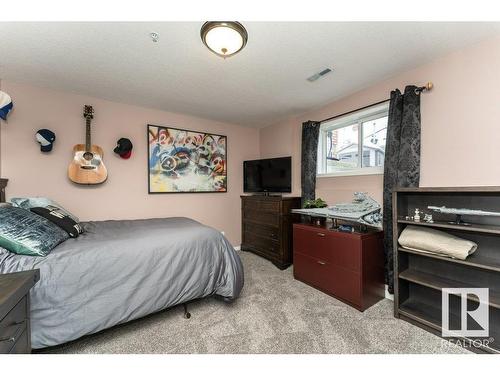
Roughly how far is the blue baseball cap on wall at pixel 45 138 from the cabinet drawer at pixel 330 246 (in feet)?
9.64

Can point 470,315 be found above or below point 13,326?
below

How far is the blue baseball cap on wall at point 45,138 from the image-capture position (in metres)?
2.27

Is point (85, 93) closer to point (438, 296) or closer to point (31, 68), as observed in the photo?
A: point (31, 68)

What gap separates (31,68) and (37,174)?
42.7 inches

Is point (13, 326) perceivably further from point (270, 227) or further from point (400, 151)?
point (400, 151)

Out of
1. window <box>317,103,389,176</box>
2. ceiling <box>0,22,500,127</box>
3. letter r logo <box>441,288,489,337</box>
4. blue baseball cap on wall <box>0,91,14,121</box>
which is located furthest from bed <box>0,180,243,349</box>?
window <box>317,103,389,176</box>

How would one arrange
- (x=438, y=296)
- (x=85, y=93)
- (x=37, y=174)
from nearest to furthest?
(x=438, y=296) → (x=37, y=174) → (x=85, y=93)

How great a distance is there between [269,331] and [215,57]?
90.9 inches

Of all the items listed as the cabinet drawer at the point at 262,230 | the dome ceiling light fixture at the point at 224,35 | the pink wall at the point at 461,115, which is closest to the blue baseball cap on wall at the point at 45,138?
the dome ceiling light fixture at the point at 224,35

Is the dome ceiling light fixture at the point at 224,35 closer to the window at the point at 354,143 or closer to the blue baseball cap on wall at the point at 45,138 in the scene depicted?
the window at the point at 354,143

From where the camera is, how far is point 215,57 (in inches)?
72.9

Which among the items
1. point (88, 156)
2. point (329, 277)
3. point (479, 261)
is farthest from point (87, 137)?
point (479, 261)
